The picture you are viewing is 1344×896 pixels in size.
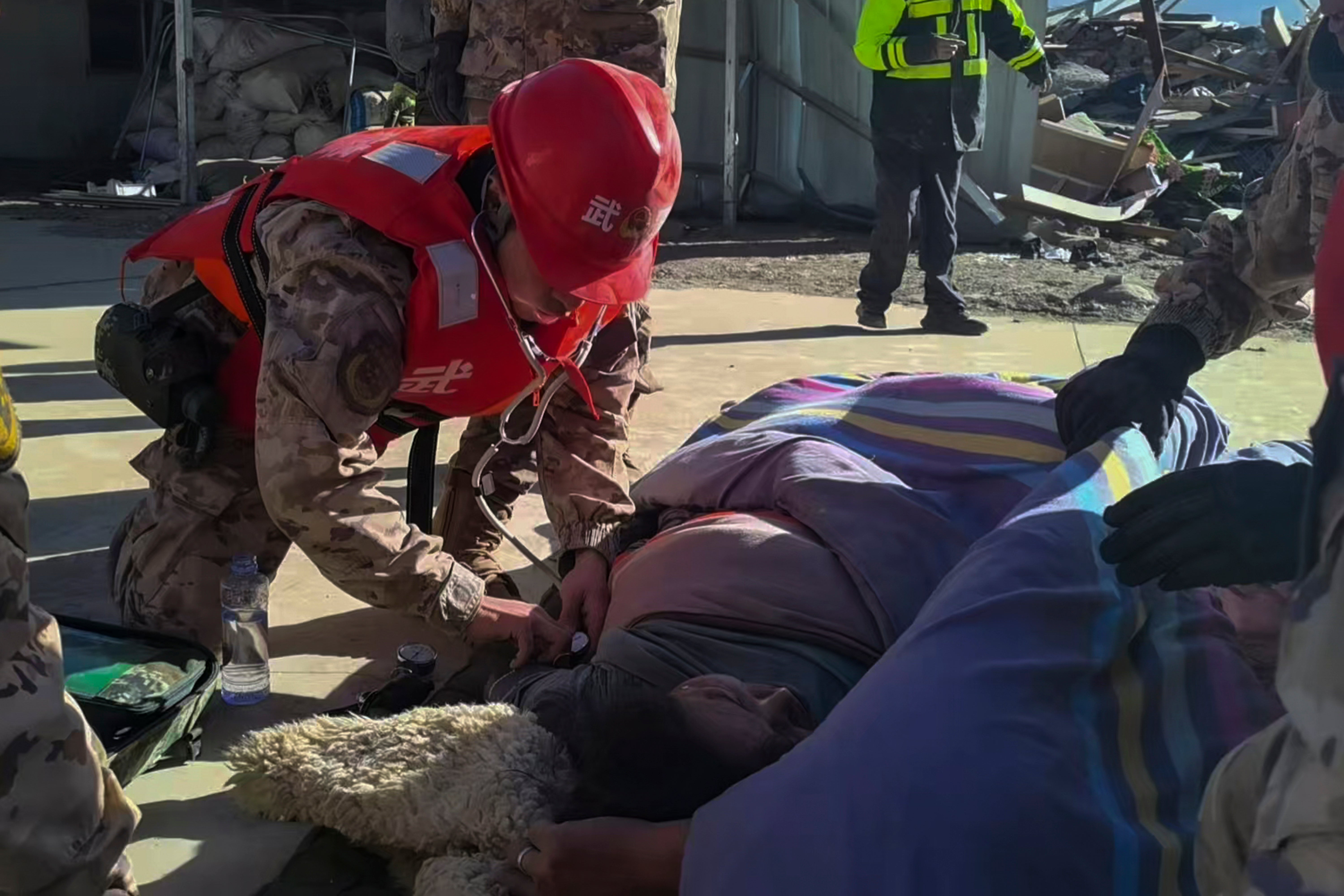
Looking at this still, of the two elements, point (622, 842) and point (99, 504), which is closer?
point (622, 842)

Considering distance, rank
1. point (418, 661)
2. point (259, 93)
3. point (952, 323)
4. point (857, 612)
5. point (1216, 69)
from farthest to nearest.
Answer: point (1216, 69)
point (259, 93)
point (952, 323)
point (418, 661)
point (857, 612)

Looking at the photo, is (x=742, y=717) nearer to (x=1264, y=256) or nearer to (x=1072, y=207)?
(x=1264, y=256)

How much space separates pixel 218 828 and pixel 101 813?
0.65 metres

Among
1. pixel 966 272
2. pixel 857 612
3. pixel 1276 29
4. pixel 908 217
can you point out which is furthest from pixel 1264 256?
pixel 1276 29

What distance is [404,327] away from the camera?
2121 millimetres

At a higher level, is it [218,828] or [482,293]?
[482,293]

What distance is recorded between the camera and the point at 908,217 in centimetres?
604

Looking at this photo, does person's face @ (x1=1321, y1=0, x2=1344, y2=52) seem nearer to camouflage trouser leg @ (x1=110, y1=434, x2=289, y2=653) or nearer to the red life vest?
the red life vest

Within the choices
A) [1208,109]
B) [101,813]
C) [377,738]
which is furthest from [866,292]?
[1208,109]

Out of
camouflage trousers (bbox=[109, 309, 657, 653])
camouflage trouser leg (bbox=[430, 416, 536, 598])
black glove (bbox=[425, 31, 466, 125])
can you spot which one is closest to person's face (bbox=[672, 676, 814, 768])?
camouflage trousers (bbox=[109, 309, 657, 653])

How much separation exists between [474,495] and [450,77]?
1877mm

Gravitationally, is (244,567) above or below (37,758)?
below

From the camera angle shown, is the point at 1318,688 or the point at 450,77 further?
the point at 450,77

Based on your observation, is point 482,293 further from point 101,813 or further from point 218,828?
point 101,813
